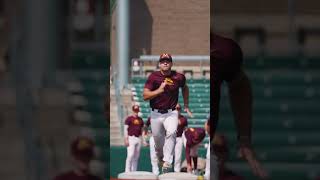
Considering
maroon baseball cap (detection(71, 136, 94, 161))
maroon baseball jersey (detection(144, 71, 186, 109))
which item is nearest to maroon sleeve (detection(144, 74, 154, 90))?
maroon baseball jersey (detection(144, 71, 186, 109))

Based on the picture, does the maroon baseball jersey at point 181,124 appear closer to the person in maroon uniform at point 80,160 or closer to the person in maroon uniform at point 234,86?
the person in maroon uniform at point 234,86

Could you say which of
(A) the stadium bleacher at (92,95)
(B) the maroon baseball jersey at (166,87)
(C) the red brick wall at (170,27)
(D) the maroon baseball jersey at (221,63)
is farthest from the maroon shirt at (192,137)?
(A) the stadium bleacher at (92,95)

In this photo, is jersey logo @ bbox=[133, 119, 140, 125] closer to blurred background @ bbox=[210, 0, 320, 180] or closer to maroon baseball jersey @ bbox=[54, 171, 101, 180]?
blurred background @ bbox=[210, 0, 320, 180]

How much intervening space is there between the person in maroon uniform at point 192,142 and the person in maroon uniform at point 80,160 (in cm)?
84

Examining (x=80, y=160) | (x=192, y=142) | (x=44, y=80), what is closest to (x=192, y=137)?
(x=192, y=142)

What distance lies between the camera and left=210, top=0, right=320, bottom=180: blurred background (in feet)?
9.71

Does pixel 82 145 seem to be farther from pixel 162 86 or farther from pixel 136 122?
pixel 136 122

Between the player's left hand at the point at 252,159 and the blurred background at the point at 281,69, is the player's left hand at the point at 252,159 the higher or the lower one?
the lower one

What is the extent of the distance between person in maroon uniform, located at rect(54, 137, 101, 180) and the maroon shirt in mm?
841

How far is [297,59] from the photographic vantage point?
128 inches

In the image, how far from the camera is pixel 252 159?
2.79 metres

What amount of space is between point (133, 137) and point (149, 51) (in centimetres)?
43

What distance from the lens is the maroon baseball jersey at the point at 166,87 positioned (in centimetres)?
325

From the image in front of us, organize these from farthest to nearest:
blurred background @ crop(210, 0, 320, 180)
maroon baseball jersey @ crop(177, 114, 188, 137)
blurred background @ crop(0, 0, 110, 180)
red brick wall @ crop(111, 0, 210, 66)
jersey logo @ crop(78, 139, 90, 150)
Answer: maroon baseball jersey @ crop(177, 114, 188, 137)
red brick wall @ crop(111, 0, 210, 66)
blurred background @ crop(210, 0, 320, 180)
jersey logo @ crop(78, 139, 90, 150)
blurred background @ crop(0, 0, 110, 180)
